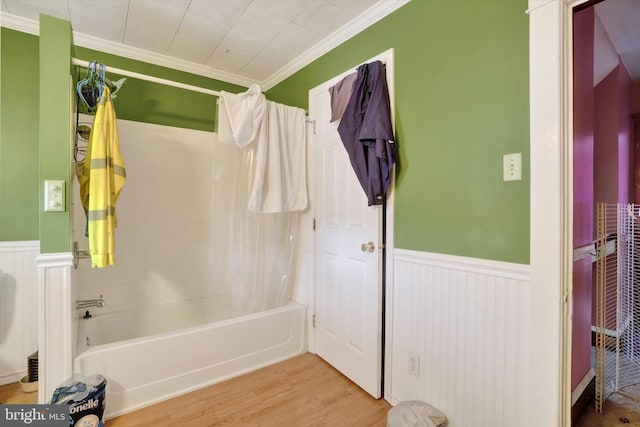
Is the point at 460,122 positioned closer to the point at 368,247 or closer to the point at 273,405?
the point at 368,247

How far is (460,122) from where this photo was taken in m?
1.48

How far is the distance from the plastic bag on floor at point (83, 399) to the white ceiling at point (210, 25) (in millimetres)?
2267

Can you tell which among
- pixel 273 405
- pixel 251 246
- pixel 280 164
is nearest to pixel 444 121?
pixel 280 164

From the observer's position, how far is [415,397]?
1.67 metres

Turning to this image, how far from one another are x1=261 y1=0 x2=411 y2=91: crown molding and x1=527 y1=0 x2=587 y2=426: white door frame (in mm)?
866

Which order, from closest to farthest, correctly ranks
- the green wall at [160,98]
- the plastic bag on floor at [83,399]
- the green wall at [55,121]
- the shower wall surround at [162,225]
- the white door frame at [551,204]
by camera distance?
1. the white door frame at [551,204]
2. the plastic bag on floor at [83,399]
3. the green wall at [55,121]
4. the shower wall surround at [162,225]
5. the green wall at [160,98]

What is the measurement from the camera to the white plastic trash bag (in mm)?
1436

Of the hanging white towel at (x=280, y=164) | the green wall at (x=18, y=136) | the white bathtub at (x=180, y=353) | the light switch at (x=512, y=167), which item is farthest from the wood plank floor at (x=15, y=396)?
the light switch at (x=512, y=167)

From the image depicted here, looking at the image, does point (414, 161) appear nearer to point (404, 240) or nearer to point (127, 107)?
point (404, 240)

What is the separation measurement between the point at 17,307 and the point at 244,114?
2101 mm

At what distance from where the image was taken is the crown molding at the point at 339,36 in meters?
1.82

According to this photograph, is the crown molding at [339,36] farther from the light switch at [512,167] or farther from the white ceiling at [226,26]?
the light switch at [512,167]

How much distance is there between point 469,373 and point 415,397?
0.40 meters

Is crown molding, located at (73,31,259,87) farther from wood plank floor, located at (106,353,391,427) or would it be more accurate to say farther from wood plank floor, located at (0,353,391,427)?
wood plank floor, located at (106,353,391,427)
